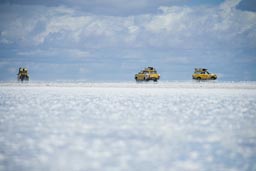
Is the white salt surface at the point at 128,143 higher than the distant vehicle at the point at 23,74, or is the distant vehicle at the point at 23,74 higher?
the distant vehicle at the point at 23,74

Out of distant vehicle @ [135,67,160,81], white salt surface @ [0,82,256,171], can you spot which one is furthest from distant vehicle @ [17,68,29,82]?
white salt surface @ [0,82,256,171]

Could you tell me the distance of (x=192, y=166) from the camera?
9180mm

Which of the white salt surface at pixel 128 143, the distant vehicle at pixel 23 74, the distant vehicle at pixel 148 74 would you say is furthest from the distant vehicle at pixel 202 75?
the white salt surface at pixel 128 143

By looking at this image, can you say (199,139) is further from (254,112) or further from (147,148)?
(254,112)

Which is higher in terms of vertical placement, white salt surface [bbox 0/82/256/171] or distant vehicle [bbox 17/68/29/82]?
distant vehicle [bbox 17/68/29/82]

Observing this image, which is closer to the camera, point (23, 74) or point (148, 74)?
point (148, 74)

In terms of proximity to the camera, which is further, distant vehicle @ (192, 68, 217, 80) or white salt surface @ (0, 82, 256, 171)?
distant vehicle @ (192, 68, 217, 80)

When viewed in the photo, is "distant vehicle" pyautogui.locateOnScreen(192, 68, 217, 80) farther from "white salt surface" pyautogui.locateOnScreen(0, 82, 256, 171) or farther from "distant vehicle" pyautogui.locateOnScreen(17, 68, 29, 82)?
"white salt surface" pyautogui.locateOnScreen(0, 82, 256, 171)

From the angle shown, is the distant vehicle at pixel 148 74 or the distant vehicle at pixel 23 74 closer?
the distant vehicle at pixel 148 74

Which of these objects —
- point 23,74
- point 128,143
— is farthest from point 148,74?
point 128,143

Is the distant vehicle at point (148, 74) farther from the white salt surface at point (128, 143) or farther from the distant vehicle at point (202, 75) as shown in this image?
the white salt surface at point (128, 143)

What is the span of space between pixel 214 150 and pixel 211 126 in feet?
14.9

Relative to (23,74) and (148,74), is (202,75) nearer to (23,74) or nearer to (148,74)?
(148,74)

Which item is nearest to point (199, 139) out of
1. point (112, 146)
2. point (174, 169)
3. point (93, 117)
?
point (112, 146)
